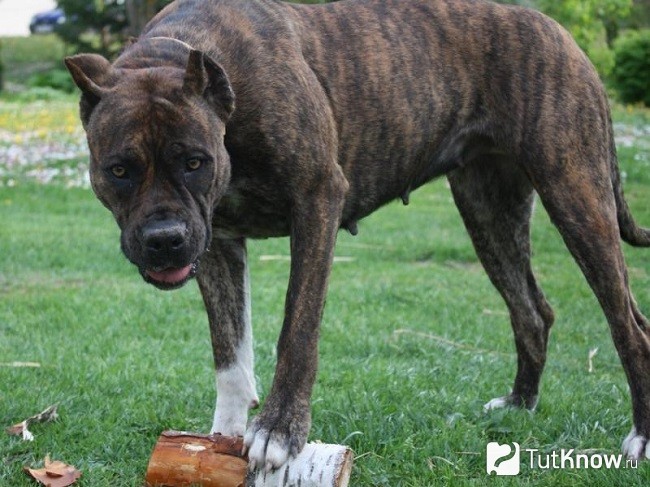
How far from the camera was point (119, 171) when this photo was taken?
3598 millimetres

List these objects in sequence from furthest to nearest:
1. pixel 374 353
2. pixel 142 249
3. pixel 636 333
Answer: pixel 374 353 → pixel 636 333 → pixel 142 249

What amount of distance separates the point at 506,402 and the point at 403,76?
1.63 meters

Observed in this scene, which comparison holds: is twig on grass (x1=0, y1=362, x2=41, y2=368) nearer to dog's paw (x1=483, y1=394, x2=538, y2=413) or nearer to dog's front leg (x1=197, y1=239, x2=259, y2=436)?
dog's front leg (x1=197, y1=239, x2=259, y2=436)

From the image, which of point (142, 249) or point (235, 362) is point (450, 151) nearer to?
point (235, 362)

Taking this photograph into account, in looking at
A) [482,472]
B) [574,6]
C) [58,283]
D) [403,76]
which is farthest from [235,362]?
[574,6]

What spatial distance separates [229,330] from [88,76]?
1.27m

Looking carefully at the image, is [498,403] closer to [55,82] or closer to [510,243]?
[510,243]

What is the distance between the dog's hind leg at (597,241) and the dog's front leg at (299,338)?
40.0 inches

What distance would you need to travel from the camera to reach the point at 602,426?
15.2ft

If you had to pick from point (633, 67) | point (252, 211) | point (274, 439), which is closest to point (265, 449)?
point (274, 439)

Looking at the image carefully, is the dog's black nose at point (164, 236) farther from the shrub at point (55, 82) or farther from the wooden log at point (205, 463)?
the shrub at point (55, 82)

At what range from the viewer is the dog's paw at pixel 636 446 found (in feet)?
13.7

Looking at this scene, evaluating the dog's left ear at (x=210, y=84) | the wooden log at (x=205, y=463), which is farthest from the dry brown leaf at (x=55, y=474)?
the dog's left ear at (x=210, y=84)

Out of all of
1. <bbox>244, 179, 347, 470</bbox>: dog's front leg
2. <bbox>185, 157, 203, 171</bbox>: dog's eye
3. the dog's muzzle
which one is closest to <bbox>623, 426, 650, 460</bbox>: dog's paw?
<bbox>244, 179, 347, 470</bbox>: dog's front leg
